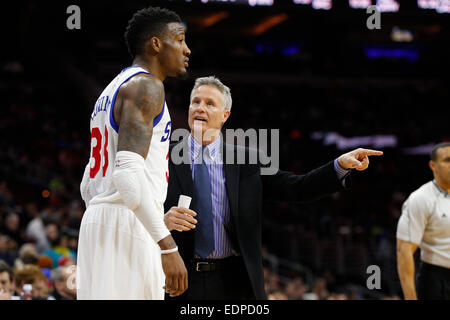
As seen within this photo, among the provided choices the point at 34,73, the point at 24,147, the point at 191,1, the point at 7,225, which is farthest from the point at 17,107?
the point at 7,225

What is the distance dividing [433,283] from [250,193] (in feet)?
7.60

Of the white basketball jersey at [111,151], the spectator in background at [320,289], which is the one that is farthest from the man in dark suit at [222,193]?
the spectator in background at [320,289]

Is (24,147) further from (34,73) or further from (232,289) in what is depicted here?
(232,289)

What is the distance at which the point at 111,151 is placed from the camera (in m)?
2.87

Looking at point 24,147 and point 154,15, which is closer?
point 154,15

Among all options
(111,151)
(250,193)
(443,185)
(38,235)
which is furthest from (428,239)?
(38,235)

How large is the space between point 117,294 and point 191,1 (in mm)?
12262

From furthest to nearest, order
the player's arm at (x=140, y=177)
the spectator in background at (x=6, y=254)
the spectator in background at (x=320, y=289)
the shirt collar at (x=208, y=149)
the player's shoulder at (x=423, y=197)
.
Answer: the spectator in background at (x=320, y=289), the spectator in background at (x=6, y=254), the player's shoulder at (x=423, y=197), the shirt collar at (x=208, y=149), the player's arm at (x=140, y=177)

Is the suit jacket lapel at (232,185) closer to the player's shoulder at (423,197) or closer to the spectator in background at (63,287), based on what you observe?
the player's shoulder at (423,197)

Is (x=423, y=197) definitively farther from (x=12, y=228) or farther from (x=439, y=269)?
(x=12, y=228)

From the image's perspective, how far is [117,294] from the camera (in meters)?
2.71

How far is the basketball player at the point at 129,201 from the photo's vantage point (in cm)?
267

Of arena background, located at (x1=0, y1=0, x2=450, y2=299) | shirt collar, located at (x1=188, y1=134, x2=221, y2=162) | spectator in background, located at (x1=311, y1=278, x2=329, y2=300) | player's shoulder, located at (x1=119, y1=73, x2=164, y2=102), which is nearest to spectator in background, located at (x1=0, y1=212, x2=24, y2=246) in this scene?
arena background, located at (x1=0, y1=0, x2=450, y2=299)
